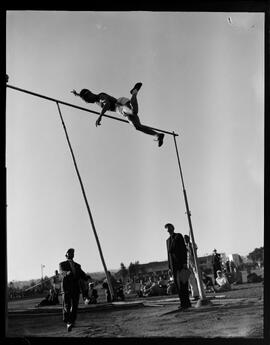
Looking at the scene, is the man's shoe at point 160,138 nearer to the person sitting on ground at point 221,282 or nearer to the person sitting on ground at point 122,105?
the person sitting on ground at point 122,105

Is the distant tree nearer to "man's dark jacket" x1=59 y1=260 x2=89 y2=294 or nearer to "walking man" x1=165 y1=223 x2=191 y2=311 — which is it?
"walking man" x1=165 y1=223 x2=191 y2=311

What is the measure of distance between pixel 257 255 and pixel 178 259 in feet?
2.01

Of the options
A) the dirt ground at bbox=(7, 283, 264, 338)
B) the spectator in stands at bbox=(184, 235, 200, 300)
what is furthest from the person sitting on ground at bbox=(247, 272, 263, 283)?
the spectator in stands at bbox=(184, 235, 200, 300)

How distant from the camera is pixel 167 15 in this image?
3844mm

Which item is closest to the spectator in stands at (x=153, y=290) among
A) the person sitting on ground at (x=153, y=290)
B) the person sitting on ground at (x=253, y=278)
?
the person sitting on ground at (x=153, y=290)

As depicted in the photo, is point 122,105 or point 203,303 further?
point 122,105

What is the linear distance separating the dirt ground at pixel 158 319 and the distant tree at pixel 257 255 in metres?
0.21

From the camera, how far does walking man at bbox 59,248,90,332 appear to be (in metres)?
3.83

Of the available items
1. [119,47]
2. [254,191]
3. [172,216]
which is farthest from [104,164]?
[254,191]

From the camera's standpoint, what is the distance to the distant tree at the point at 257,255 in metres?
3.77

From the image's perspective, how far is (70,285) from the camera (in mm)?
3883

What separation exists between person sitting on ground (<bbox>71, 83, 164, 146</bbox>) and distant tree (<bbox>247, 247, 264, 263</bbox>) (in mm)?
1115

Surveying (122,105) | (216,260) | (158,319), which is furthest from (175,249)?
(122,105)

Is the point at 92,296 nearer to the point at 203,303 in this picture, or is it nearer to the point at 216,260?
the point at 203,303
